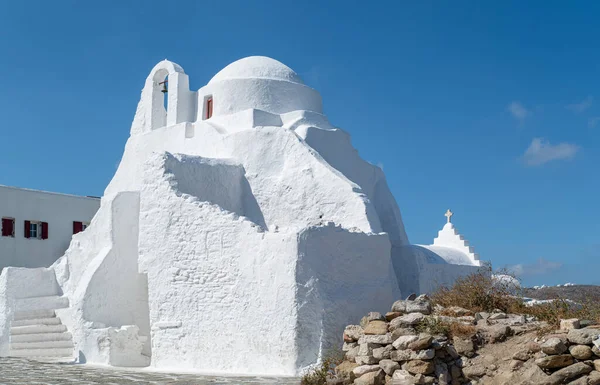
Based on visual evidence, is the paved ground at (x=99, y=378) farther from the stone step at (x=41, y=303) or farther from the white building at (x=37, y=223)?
the white building at (x=37, y=223)

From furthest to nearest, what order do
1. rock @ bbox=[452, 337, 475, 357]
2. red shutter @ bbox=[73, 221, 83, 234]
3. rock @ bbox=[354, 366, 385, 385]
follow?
red shutter @ bbox=[73, 221, 83, 234] < rock @ bbox=[452, 337, 475, 357] < rock @ bbox=[354, 366, 385, 385]

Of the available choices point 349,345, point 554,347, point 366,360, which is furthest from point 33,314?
point 554,347

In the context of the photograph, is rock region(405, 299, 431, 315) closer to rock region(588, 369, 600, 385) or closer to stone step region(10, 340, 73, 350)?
rock region(588, 369, 600, 385)

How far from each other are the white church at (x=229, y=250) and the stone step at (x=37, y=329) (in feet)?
0.10

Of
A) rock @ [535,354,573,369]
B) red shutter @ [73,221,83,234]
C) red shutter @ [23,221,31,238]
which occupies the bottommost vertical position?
rock @ [535,354,573,369]

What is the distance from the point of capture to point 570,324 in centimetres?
805

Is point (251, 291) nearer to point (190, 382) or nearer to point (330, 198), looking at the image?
point (190, 382)

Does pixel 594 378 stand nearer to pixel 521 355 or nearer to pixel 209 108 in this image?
pixel 521 355

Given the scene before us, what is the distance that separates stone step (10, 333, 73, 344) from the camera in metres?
14.8

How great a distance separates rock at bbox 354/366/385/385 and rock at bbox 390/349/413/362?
24 centimetres

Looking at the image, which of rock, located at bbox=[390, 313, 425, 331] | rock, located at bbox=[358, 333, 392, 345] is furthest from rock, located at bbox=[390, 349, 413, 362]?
rock, located at bbox=[390, 313, 425, 331]

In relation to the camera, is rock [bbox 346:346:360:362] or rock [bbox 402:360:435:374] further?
rock [bbox 346:346:360:362]

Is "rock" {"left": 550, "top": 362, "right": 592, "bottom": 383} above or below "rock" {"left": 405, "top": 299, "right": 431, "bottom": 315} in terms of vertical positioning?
below

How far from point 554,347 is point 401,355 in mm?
1839
